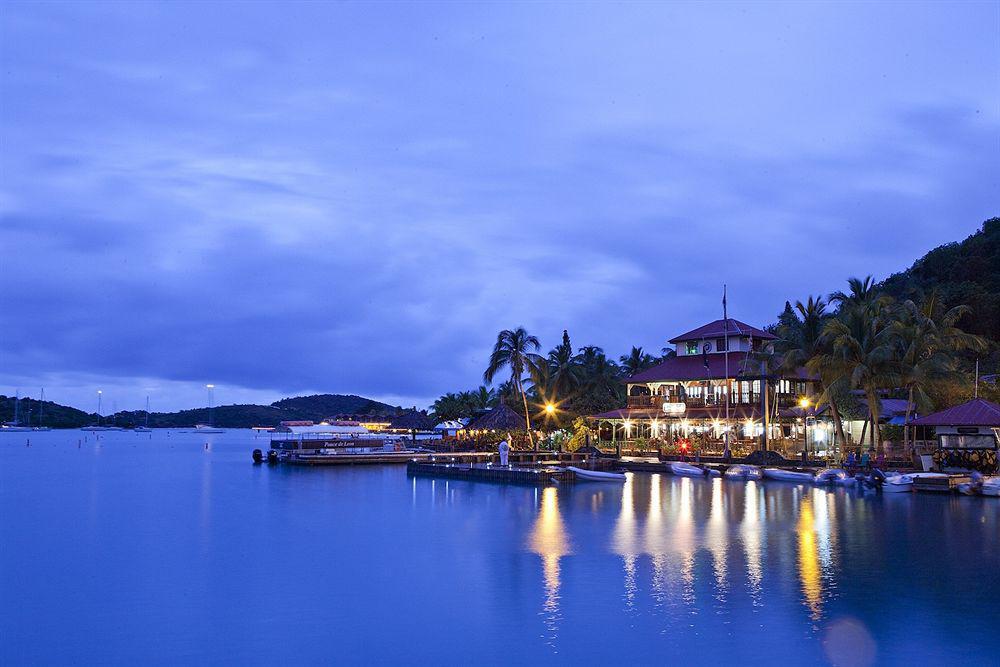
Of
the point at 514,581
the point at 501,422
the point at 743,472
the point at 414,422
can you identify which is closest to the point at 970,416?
the point at 743,472

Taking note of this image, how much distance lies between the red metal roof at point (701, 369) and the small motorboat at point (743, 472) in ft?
23.4

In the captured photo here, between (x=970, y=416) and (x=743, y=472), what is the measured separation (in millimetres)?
12815

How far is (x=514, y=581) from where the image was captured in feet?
73.5

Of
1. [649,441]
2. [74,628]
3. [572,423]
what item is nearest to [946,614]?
[74,628]

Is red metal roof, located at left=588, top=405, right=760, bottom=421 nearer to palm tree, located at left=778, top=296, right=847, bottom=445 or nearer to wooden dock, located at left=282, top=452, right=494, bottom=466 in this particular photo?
palm tree, located at left=778, top=296, right=847, bottom=445

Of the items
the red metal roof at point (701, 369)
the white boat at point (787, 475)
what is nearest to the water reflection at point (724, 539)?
the white boat at point (787, 475)

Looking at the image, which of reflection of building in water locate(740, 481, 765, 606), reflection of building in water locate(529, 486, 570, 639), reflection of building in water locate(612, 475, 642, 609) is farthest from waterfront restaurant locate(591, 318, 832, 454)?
reflection of building in water locate(529, 486, 570, 639)

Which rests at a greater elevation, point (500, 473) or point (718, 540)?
point (500, 473)

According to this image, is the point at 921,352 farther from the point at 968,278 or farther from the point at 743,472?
the point at 968,278

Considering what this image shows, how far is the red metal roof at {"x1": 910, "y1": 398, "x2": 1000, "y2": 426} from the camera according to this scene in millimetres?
39875

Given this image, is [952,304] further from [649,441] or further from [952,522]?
[952,522]

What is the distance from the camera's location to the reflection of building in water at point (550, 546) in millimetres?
19344

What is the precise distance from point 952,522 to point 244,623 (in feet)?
81.9

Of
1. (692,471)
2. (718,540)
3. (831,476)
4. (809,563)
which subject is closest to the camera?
(809,563)
